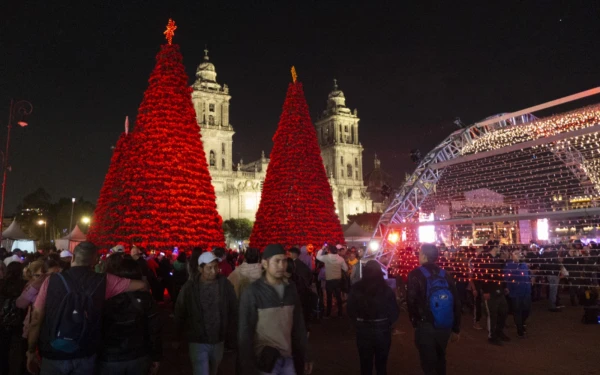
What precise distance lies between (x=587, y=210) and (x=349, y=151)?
249 feet

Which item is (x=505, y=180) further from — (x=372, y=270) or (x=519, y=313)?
(x=372, y=270)

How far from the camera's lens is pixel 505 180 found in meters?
11.7

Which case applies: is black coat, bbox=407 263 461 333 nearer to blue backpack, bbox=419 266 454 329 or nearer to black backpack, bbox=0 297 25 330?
blue backpack, bbox=419 266 454 329

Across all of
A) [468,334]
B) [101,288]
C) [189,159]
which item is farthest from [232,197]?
[101,288]

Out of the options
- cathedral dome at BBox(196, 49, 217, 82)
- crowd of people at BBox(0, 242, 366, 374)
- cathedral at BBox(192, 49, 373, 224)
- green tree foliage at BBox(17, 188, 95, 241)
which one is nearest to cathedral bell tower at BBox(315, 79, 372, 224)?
cathedral at BBox(192, 49, 373, 224)

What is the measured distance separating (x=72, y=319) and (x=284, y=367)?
1616 mm

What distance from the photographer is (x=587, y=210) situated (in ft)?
25.6

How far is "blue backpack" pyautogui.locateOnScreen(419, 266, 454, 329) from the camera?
4691 mm

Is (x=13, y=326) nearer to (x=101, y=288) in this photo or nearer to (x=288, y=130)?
(x=101, y=288)

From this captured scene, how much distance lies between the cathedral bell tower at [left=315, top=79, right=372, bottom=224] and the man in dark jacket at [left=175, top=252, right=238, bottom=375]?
7559 centimetres

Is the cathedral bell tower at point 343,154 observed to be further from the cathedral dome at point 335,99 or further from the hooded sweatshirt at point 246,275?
the hooded sweatshirt at point 246,275

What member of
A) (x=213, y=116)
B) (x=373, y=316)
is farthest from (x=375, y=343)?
(x=213, y=116)

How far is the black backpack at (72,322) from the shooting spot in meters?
3.45

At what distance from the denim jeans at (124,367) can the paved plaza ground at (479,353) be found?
1.32m
